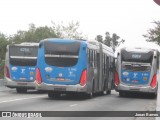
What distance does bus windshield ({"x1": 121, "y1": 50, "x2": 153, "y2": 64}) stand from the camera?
3184cm

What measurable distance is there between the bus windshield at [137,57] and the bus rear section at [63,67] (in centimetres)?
648

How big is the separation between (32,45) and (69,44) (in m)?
7.87

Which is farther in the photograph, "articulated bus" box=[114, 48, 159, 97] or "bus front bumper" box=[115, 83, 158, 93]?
"articulated bus" box=[114, 48, 159, 97]

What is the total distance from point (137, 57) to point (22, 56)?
270 inches

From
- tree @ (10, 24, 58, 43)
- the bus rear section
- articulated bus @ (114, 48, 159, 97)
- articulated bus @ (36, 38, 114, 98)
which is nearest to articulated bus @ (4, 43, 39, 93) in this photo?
articulated bus @ (114, 48, 159, 97)

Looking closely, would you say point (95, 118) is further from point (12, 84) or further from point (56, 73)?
point (12, 84)

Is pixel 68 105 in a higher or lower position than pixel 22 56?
lower

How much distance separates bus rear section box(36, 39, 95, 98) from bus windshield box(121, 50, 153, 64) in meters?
6.48

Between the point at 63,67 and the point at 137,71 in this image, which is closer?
the point at 63,67

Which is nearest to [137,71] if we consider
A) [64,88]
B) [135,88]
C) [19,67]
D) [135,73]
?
[135,73]

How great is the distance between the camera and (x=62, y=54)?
2608 cm

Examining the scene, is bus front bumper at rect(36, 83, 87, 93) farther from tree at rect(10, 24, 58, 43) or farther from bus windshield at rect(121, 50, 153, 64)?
tree at rect(10, 24, 58, 43)

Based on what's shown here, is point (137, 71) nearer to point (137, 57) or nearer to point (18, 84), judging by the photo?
point (137, 57)

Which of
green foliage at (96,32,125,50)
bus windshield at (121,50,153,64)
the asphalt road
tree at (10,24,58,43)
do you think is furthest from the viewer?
green foliage at (96,32,125,50)
